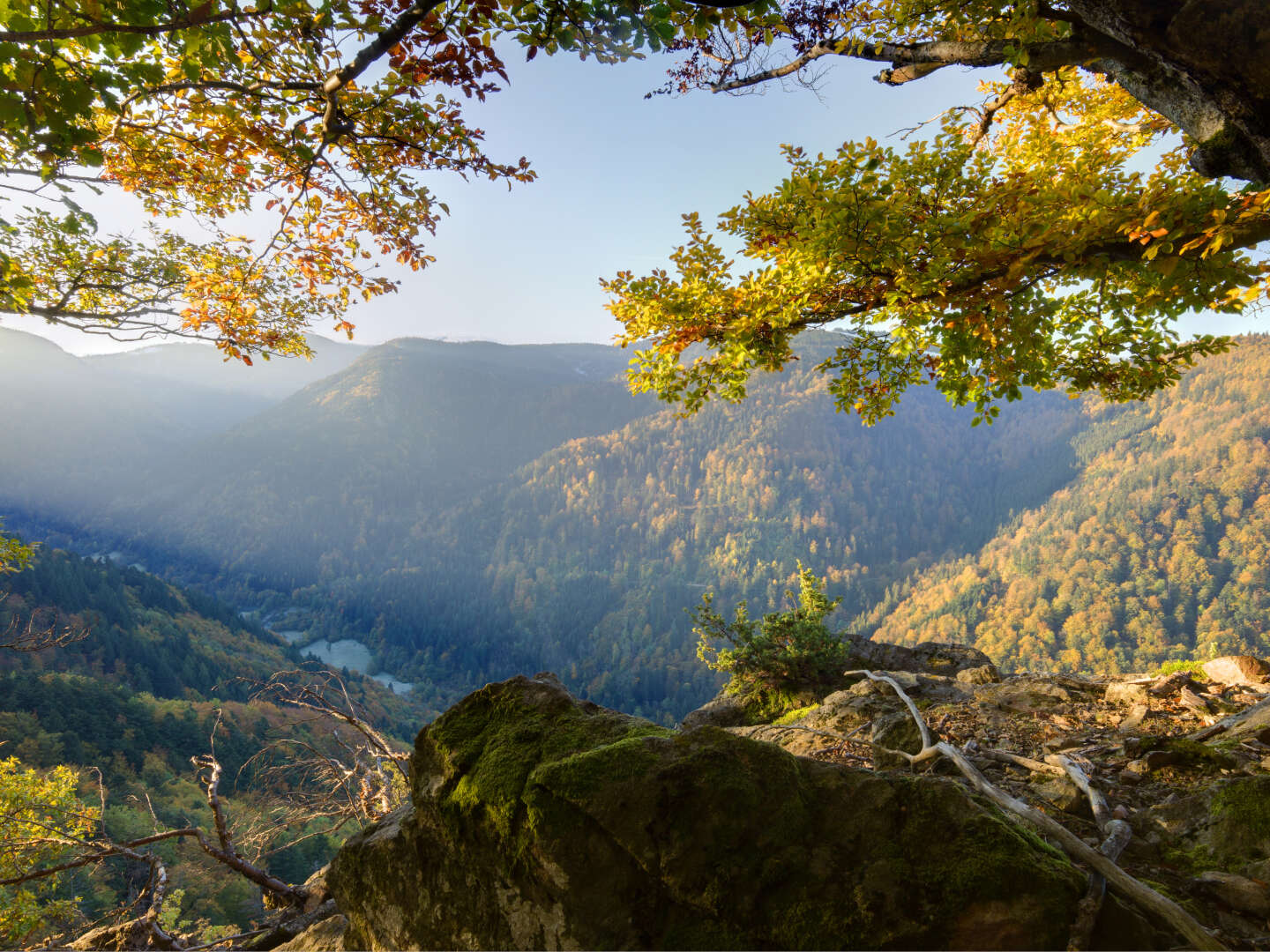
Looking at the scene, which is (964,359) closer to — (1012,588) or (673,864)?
(673,864)

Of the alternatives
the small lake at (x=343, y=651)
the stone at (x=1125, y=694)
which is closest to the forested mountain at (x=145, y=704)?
the stone at (x=1125, y=694)

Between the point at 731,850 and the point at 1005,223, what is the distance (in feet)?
17.1

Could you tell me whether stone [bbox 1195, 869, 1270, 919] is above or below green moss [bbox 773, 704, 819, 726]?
above

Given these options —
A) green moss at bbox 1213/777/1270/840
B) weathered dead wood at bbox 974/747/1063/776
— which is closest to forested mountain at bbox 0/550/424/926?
weathered dead wood at bbox 974/747/1063/776

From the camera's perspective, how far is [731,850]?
8.54ft

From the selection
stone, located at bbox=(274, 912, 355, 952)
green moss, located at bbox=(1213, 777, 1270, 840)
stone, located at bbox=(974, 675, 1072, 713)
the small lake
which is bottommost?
the small lake

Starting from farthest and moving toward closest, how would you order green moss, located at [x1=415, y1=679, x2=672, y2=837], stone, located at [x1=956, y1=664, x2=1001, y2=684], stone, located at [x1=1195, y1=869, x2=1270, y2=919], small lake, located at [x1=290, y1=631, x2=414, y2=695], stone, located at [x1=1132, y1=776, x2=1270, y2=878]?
small lake, located at [x1=290, y1=631, x2=414, y2=695], stone, located at [x1=956, y1=664, x2=1001, y2=684], green moss, located at [x1=415, y1=679, x2=672, y2=837], stone, located at [x1=1132, y1=776, x2=1270, y2=878], stone, located at [x1=1195, y1=869, x2=1270, y2=919]

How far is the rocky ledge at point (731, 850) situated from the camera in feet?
7.68

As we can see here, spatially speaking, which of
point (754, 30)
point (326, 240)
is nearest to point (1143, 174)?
point (754, 30)

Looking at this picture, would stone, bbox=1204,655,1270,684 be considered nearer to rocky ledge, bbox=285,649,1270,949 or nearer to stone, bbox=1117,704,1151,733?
stone, bbox=1117,704,1151,733

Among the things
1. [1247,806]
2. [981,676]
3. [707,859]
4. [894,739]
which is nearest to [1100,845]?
[1247,806]

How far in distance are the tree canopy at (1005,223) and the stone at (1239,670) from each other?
134 inches

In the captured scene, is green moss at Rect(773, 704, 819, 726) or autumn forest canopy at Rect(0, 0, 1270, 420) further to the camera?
green moss at Rect(773, 704, 819, 726)

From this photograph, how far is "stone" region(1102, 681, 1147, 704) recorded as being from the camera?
6133 mm
